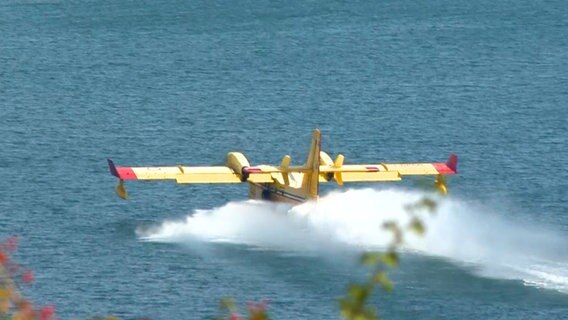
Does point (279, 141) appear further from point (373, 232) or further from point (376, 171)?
point (373, 232)

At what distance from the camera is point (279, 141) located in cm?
10369

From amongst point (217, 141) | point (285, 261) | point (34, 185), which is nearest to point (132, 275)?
point (285, 261)

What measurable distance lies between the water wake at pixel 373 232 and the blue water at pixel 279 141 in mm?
164

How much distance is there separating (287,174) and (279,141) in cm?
3063

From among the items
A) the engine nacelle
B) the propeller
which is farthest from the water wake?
the engine nacelle

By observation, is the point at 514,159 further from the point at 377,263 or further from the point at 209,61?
the point at 377,263

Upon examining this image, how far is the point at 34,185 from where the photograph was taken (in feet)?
288

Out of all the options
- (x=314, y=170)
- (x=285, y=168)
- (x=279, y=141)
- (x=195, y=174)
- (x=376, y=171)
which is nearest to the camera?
(x=314, y=170)

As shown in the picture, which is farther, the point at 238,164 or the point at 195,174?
the point at 238,164

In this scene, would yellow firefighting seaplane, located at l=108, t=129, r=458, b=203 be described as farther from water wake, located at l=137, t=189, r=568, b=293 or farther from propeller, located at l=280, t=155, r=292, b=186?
water wake, located at l=137, t=189, r=568, b=293

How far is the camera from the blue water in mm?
64375

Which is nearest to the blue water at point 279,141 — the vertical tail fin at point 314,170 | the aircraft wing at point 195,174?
the vertical tail fin at point 314,170

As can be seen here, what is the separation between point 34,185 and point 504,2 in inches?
3656

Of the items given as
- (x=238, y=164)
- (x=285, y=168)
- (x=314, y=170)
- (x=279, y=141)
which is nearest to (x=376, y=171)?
(x=285, y=168)
